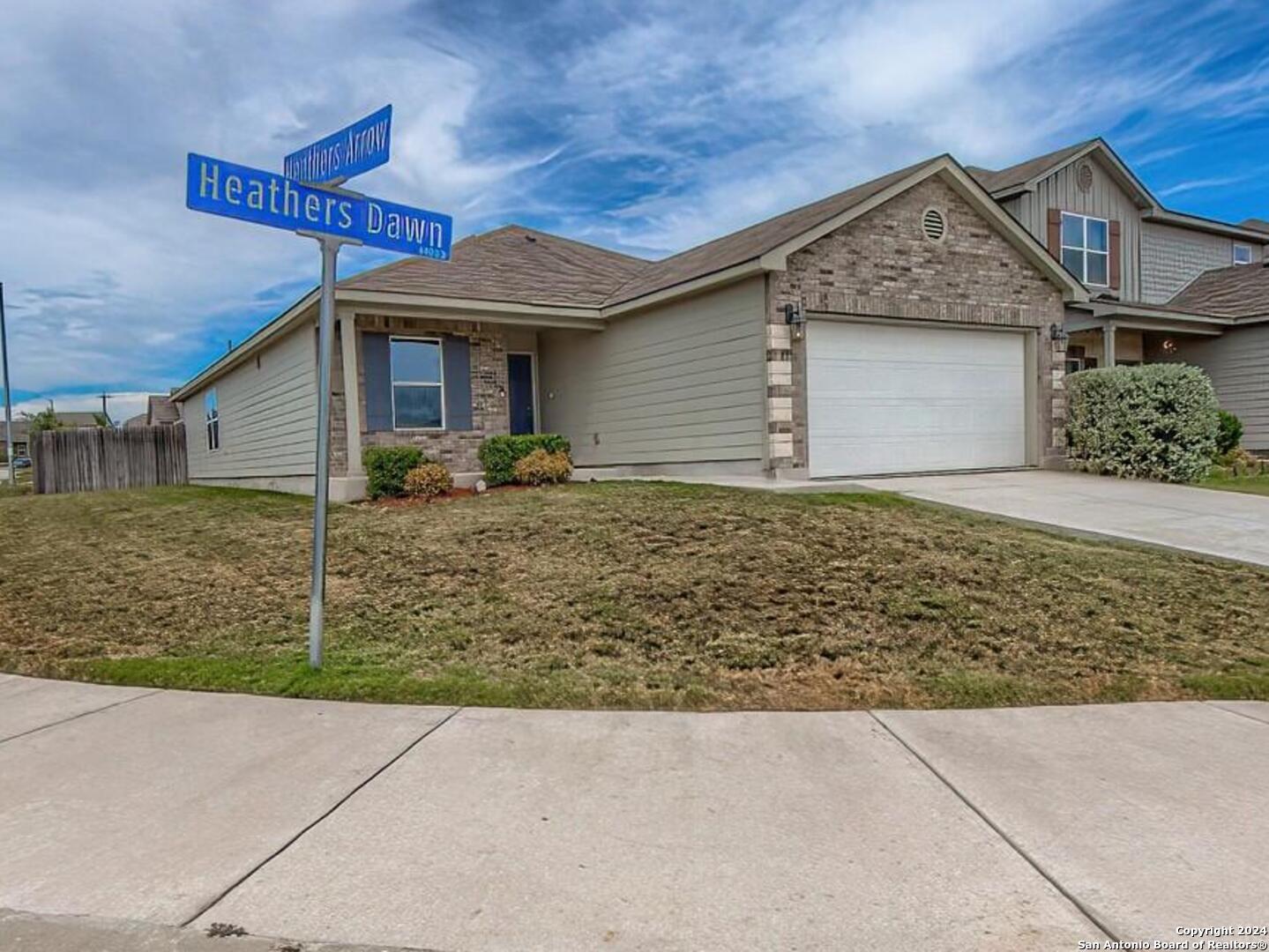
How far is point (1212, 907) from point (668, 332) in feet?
37.8

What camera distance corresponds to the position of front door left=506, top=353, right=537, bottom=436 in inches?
633

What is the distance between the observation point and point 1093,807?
10.2ft

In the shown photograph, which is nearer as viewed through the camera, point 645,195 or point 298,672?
point 298,672

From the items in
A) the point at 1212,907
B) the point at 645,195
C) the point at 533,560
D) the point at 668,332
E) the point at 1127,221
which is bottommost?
the point at 1212,907

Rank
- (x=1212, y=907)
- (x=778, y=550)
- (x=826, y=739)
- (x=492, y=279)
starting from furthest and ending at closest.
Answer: (x=492, y=279)
(x=778, y=550)
(x=826, y=739)
(x=1212, y=907)

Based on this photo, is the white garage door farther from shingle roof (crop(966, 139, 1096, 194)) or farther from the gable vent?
shingle roof (crop(966, 139, 1096, 194))

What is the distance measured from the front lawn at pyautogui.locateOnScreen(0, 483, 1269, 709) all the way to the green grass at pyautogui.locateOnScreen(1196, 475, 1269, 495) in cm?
556

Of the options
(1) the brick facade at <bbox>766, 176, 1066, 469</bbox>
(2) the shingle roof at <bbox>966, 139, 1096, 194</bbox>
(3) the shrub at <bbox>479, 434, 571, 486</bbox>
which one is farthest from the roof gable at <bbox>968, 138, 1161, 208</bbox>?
(3) the shrub at <bbox>479, 434, 571, 486</bbox>

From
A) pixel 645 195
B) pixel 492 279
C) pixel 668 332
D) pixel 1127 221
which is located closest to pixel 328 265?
pixel 668 332

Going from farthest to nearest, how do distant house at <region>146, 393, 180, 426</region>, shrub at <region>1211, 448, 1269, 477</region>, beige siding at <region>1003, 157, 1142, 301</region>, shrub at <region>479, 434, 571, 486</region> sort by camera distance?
distant house at <region>146, 393, 180, 426</region>, beige siding at <region>1003, 157, 1142, 301</region>, shrub at <region>1211, 448, 1269, 477</region>, shrub at <region>479, 434, 571, 486</region>

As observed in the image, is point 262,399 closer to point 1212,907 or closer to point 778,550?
point 778,550

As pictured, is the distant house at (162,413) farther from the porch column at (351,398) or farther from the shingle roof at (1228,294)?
the shingle roof at (1228,294)

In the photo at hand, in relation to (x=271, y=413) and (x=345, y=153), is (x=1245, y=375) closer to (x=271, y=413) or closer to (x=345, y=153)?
(x=345, y=153)

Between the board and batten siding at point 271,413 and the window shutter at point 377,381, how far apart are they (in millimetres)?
959
